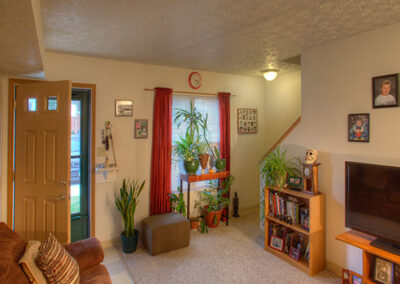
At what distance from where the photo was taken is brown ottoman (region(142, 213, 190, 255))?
120 inches

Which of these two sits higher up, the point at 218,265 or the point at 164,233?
the point at 164,233

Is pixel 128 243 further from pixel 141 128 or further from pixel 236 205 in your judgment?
pixel 236 205

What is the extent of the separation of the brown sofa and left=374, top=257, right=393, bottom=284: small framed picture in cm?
224

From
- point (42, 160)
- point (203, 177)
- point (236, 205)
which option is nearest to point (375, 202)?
point (203, 177)

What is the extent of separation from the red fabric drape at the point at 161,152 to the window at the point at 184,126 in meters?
0.20

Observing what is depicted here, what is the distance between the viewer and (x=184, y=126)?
154 inches

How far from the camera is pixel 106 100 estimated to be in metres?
3.28

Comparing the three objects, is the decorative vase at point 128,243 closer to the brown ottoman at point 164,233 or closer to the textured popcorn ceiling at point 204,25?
the brown ottoman at point 164,233

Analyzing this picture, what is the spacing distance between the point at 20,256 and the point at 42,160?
1.17 m

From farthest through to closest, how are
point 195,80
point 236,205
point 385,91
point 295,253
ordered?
point 236,205 < point 195,80 < point 295,253 < point 385,91

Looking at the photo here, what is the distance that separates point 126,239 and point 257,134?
2.96 meters

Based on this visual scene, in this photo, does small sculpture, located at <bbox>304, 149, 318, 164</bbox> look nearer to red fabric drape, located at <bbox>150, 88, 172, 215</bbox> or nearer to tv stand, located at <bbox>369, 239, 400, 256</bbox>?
tv stand, located at <bbox>369, 239, 400, 256</bbox>

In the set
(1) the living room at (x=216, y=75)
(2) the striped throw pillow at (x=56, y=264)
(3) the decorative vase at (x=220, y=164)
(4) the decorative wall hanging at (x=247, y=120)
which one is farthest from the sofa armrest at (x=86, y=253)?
(4) the decorative wall hanging at (x=247, y=120)

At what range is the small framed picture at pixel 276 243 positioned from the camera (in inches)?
120
